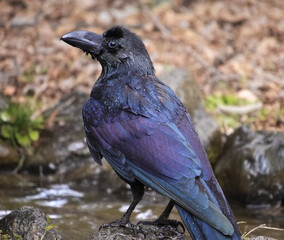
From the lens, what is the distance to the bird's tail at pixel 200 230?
3.38 metres

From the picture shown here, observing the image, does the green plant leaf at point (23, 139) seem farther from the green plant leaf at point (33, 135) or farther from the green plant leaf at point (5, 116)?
the green plant leaf at point (5, 116)

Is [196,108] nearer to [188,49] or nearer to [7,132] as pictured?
[7,132]

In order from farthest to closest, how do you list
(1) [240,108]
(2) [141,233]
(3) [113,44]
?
(1) [240,108] → (3) [113,44] → (2) [141,233]

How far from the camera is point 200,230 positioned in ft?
11.2

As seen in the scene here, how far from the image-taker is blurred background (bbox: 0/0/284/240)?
6.29 meters

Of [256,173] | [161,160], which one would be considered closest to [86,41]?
[161,160]

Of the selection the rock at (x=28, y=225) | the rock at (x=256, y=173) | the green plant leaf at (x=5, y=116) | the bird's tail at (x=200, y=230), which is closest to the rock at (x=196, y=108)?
the rock at (x=256, y=173)

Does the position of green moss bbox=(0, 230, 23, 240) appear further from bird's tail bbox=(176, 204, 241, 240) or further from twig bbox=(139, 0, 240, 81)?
twig bbox=(139, 0, 240, 81)

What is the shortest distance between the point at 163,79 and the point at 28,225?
3.95 m

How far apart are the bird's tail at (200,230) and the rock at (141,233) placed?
56cm

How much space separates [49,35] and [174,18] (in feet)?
9.18

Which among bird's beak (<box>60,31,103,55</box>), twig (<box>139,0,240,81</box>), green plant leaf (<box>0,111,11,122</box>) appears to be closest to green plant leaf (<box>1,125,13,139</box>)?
green plant leaf (<box>0,111,11,122</box>)

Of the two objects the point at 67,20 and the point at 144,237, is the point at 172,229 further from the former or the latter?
the point at 67,20

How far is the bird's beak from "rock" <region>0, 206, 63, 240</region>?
1.36m
